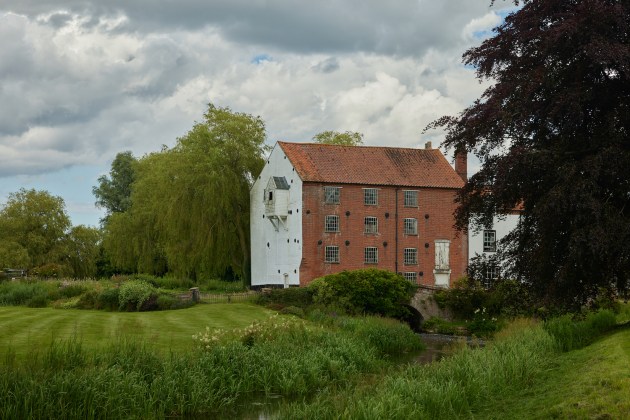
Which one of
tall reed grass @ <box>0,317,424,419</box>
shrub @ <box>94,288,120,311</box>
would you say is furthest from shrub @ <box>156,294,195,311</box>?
tall reed grass @ <box>0,317,424,419</box>

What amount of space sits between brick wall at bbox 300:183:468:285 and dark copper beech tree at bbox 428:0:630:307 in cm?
2498

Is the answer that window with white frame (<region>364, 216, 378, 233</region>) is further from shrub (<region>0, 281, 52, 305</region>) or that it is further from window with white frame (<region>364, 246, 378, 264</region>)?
shrub (<region>0, 281, 52, 305</region>)

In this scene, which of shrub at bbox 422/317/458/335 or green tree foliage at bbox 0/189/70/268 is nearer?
shrub at bbox 422/317/458/335

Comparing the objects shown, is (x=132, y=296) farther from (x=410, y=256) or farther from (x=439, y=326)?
(x=410, y=256)

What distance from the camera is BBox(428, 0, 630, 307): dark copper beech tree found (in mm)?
18547

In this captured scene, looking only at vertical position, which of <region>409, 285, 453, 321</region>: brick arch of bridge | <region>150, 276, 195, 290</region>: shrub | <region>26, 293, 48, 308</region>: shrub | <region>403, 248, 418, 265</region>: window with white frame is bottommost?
<region>409, 285, 453, 321</region>: brick arch of bridge

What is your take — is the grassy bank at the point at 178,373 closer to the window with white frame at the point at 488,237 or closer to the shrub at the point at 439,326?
the shrub at the point at 439,326

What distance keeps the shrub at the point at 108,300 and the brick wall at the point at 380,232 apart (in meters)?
16.1

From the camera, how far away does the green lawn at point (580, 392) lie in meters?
11.4

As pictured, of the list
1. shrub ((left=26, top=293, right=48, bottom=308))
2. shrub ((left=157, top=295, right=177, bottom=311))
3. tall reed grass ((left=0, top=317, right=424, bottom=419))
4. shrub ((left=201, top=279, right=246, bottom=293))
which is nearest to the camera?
tall reed grass ((left=0, top=317, right=424, bottom=419))

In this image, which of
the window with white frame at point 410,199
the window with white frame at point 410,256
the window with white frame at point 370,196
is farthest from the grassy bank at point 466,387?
the window with white frame at point 410,199

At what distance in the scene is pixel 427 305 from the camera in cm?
4309

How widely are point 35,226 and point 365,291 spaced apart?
3517 centimetres

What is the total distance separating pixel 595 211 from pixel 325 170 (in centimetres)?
3187
